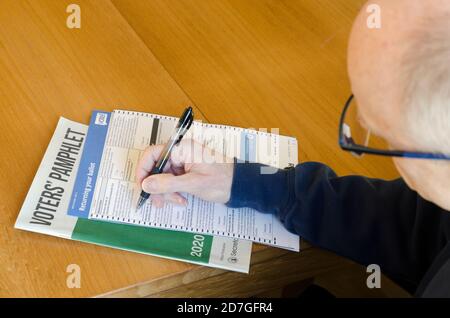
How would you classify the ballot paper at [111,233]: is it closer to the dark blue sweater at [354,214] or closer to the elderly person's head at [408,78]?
the dark blue sweater at [354,214]

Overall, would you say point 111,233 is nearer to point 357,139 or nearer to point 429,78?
point 357,139

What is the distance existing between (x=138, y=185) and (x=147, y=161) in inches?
1.7

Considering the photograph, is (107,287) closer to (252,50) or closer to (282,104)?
(282,104)

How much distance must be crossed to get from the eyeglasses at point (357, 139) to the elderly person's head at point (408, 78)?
1cm

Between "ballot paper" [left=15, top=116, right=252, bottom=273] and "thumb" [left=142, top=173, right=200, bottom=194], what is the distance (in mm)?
67

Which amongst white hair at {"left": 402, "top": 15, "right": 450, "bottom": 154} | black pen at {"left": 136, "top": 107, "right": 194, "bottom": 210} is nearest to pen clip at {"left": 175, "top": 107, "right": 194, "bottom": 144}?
black pen at {"left": 136, "top": 107, "right": 194, "bottom": 210}

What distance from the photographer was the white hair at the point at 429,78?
0.58 metres

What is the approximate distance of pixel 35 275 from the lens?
A: 0.78 metres

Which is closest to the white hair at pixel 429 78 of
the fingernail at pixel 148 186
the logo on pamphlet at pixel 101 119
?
the fingernail at pixel 148 186

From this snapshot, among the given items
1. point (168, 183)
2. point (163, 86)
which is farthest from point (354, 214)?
point (163, 86)

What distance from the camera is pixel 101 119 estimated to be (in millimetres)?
981

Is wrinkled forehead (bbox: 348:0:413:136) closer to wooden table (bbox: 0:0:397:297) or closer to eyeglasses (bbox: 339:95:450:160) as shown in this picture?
eyeglasses (bbox: 339:95:450:160)

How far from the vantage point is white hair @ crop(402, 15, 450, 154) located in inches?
22.7

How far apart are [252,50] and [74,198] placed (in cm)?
53
